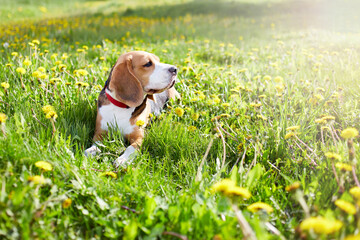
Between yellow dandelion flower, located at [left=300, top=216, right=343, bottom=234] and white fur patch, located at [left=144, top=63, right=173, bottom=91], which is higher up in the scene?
white fur patch, located at [left=144, top=63, right=173, bottom=91]

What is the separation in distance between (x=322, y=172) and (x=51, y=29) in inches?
281

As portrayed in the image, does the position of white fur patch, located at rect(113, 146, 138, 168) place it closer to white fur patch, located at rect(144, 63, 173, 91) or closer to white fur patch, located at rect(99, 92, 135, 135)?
white fur patch, located at rect(99, 92, 135, 135)

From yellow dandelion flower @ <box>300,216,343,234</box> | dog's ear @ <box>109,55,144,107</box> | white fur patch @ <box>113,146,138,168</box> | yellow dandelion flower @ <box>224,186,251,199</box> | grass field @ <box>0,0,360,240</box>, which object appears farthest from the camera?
dog's ear @ <box>109,55,144,107</box>

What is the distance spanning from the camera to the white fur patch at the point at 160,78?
290 centimetres

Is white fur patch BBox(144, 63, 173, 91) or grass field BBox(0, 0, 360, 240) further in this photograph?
white fur patch BBox(144, 63, 173, 91)

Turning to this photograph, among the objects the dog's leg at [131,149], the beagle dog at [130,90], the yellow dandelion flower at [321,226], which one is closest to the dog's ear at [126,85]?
the beagle dog at [130,90]

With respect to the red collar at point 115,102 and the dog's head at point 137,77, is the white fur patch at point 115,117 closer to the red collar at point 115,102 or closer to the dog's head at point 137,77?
the red collar at point 115,102


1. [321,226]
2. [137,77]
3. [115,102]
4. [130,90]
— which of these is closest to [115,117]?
[115,102]

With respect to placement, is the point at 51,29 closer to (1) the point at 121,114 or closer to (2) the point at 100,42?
(2) the point at 100,42

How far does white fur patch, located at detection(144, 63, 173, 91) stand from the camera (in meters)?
2.90

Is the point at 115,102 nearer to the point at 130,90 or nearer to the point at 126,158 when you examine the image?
the point at 130,90

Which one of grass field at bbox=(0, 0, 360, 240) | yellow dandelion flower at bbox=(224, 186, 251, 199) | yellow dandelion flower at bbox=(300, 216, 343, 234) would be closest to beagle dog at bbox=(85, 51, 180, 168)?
grass field at bbox=(0, 0, 360, 240)

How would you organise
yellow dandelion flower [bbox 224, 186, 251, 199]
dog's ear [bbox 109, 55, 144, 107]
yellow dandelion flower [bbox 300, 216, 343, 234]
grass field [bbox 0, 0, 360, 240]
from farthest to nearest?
dog's ear [bbox 109, 55, 144, 107]
grass field [bbox 0, 0, 360, 240]
yellow dandelion flower [bbox 224, 186, 251, 199]
yellow dandelion flower [bbox 300, 216, 343, 234]

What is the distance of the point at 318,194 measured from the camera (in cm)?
190
